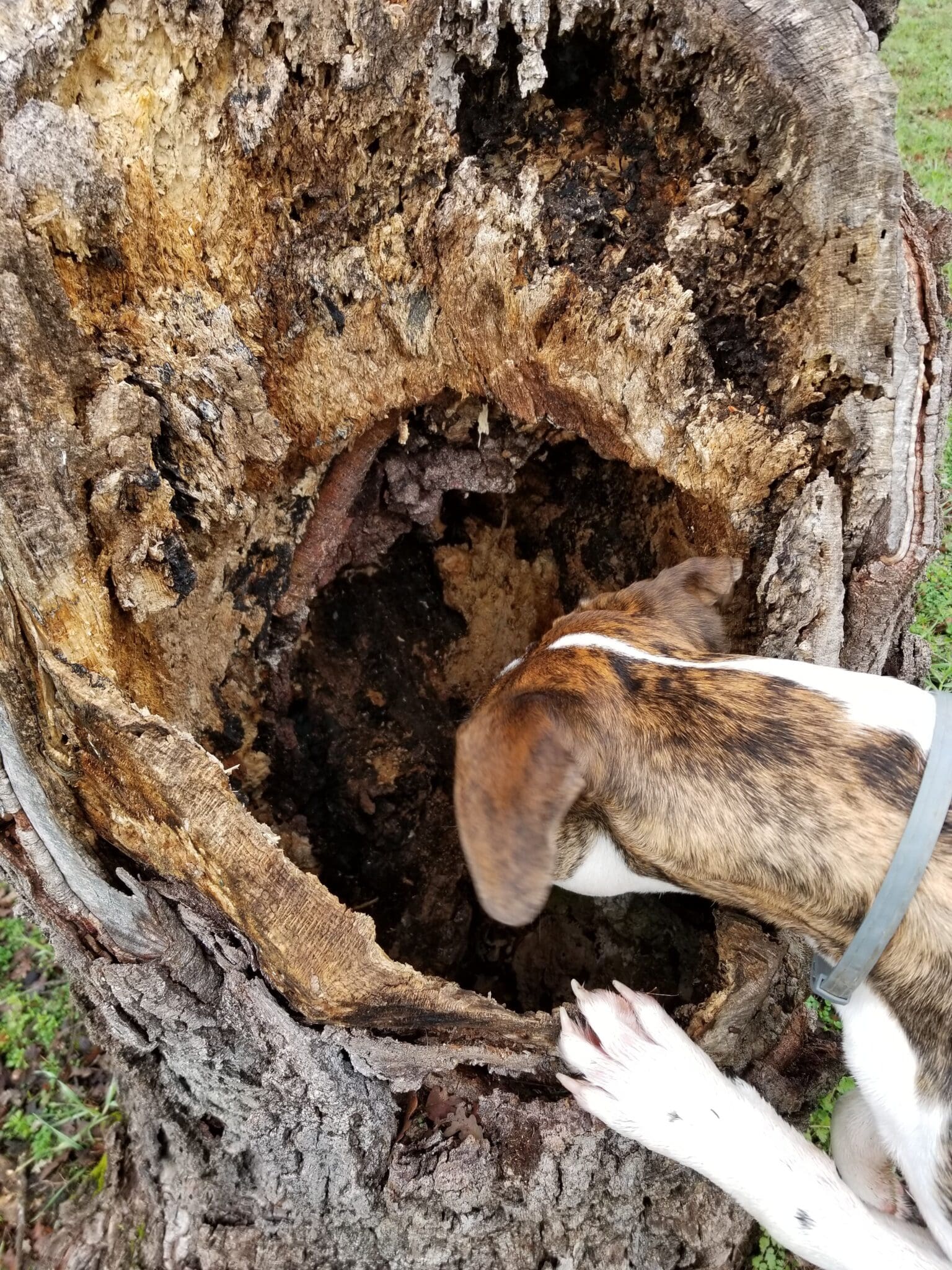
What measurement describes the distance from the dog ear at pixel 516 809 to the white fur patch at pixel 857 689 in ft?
1.42

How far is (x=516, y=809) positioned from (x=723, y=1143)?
1.18 meters

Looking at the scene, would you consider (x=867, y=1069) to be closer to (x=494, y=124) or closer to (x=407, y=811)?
(x=407, y=811)

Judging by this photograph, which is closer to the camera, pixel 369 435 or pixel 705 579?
pixel 705 579

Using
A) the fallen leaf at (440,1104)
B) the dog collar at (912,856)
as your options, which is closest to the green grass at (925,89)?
the dog collar at (912,856)

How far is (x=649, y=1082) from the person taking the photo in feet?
7.23

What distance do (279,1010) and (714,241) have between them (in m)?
2.24

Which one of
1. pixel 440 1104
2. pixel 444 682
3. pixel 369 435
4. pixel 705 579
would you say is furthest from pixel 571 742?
pixel 444 682

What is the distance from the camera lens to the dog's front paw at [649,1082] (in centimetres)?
220

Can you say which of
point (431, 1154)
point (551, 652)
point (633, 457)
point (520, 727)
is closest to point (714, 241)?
point (633, 457)

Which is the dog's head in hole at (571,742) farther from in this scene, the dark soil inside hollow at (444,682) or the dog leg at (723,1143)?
the dark soil inside hollow at (444,682)

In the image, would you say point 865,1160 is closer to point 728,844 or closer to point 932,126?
point 728,844

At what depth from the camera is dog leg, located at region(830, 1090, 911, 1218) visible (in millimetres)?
2404

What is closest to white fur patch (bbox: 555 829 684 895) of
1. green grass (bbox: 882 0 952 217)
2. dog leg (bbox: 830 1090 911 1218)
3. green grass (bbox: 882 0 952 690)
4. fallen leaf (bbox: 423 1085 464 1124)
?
fallen leaf (bbox: 423 1085 464 1124)

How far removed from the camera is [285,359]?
2.47 metres
